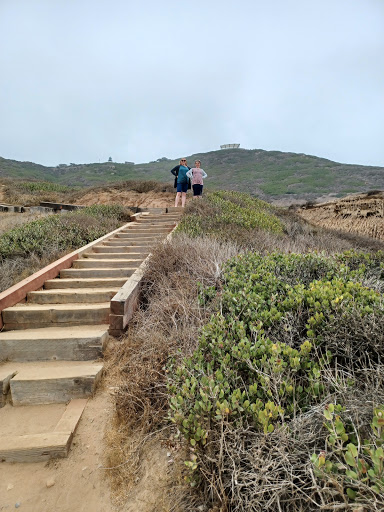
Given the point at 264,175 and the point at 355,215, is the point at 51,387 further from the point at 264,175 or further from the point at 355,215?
the point at 264,175

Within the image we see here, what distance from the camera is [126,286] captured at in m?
4.27

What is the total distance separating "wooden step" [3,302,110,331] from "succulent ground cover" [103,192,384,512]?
660mm

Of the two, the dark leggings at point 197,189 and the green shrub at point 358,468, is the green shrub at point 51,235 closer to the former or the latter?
the dark leggings at point 197,189

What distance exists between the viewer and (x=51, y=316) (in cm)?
404

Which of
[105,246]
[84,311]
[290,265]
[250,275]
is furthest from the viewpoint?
[105,246]

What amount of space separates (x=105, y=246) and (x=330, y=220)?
1255 cm

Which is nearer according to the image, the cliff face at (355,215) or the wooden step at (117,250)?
the wooden step at (117,250)

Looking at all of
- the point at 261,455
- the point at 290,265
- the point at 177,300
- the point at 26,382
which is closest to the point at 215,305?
the point at 177,300

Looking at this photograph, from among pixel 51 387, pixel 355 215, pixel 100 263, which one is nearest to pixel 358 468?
pixel 51 387

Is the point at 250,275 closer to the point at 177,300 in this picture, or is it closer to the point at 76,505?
the point at 177,300

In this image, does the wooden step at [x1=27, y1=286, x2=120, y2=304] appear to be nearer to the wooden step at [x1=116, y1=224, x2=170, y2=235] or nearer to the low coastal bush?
the low coastal bush

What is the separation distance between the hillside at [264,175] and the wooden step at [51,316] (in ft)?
93.3

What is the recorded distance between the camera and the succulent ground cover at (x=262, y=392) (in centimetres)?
140

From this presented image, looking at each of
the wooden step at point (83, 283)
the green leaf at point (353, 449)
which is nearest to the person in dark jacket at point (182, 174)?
the wooden step at point (83, 283)
